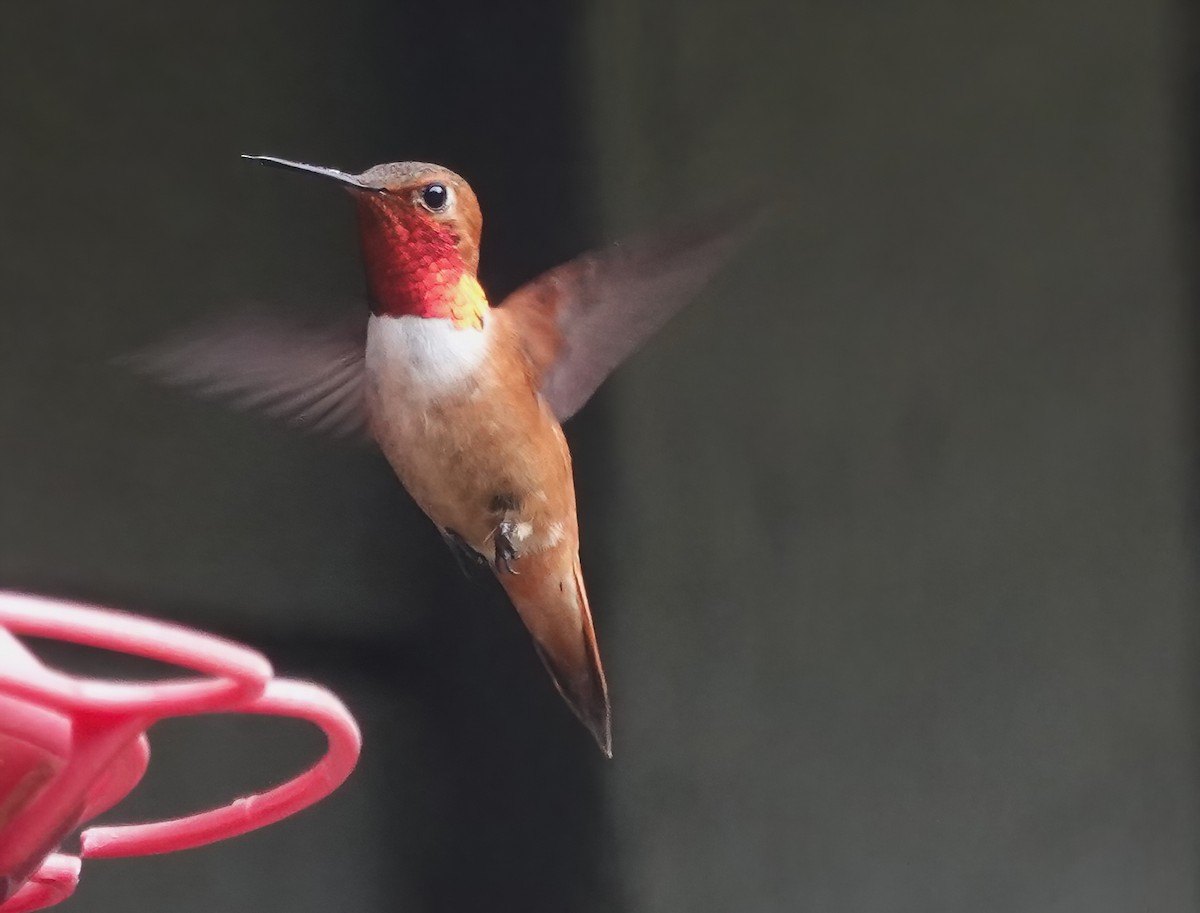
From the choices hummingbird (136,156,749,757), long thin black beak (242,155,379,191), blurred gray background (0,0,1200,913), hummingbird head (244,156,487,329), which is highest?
long thin black beak (242,155,379,191)

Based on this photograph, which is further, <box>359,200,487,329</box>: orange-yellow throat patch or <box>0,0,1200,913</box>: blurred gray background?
<box>0,0,1200,913</box>: blurred gray background

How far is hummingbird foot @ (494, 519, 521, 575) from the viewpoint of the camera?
984 millimetres

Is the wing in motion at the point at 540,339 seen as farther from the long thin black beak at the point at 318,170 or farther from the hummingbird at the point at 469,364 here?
the long thin black beak at the point at 318,170

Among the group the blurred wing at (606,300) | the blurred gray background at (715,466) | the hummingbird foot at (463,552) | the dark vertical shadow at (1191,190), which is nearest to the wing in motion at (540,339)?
the blurred wing at (606,300)

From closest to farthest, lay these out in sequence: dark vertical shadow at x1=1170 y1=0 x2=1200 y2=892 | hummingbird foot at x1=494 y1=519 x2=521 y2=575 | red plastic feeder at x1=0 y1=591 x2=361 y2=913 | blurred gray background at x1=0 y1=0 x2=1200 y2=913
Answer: red plastic feeder at x1=0 y1=591 x2=361 y2=913, hummingbird foot at x1=494 y1=519 x2=521 y2=575, blurred gray background at x1=0 y1=0 x2=1200 y2=913, dark vertical shadow at x1=1170 y1=0 x2=1200 y2=892

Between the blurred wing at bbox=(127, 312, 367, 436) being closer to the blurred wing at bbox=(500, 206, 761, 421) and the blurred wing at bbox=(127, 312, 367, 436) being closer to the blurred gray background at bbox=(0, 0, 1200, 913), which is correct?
the blurred wing at bbox=(500, 206, 761, 421)

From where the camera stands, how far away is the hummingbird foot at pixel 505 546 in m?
0.98

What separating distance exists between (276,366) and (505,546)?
0.67 feet

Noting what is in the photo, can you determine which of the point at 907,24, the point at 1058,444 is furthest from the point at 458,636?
the point at 907,24

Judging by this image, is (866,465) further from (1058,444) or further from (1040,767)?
(1040,767)

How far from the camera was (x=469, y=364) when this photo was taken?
0.93 meters

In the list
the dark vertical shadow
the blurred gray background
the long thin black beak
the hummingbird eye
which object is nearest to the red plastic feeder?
the long thin black beak

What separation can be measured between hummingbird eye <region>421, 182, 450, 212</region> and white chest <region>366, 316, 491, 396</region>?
8 cm

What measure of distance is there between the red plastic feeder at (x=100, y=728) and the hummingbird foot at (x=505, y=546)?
0.32m
